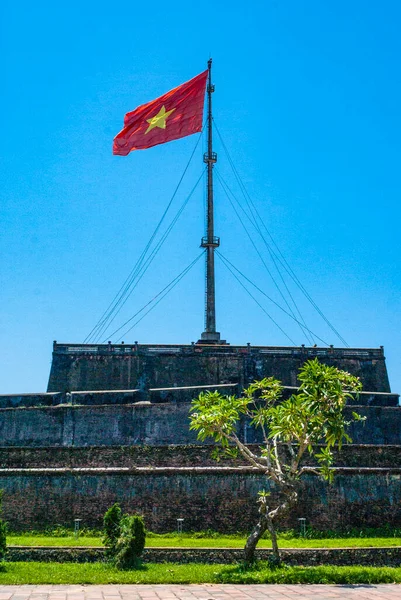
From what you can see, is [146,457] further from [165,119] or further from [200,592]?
[165,119]

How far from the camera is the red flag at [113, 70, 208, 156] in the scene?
72.5 feet

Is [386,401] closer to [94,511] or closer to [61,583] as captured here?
[94,511]

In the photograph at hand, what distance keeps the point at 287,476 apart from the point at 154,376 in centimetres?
1260

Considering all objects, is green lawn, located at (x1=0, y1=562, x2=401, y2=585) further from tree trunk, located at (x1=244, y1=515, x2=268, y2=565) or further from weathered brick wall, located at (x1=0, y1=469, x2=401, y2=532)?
weathered brick wall, located at (x1=0, y1=469, x2=401, y2=532)

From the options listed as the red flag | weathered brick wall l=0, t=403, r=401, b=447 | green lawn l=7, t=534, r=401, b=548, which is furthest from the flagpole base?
green lawn l=7, t=534, r=401, b=548

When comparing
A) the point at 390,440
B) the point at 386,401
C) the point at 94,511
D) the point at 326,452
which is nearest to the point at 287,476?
the point at 326,452

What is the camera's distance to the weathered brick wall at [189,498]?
15242 millimetres

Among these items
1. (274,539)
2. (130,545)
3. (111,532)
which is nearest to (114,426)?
(111,532)

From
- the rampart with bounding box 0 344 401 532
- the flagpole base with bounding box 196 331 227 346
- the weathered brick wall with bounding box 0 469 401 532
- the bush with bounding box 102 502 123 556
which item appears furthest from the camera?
the flagpole base with bounding box 196 331 227 346

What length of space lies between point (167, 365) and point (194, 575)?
1349 centimetres

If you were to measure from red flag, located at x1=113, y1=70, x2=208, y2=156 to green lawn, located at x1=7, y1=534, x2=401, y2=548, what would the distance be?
42.7 ft

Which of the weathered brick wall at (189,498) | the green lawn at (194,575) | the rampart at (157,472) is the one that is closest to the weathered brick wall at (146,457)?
the rampart at (157,472)

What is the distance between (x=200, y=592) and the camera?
8656 mm

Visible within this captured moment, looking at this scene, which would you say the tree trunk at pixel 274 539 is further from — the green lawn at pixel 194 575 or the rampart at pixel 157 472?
the rampart at pixel 157 472
